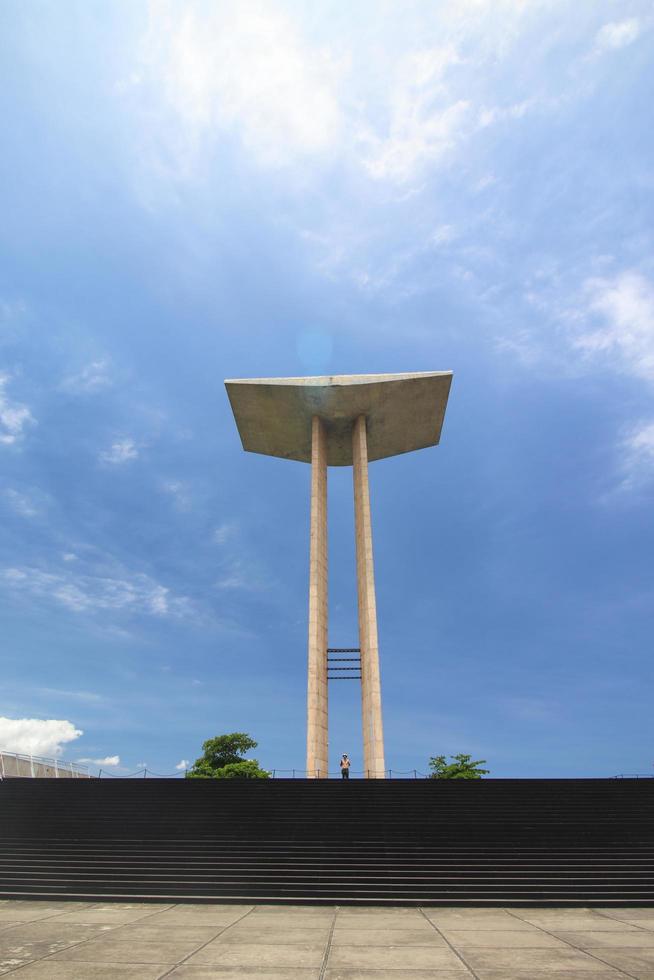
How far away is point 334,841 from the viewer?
12.1 meters

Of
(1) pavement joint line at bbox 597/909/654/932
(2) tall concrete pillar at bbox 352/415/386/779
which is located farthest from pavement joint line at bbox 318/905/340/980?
(2) tall concrete pillar at bbox 352/415/386/779

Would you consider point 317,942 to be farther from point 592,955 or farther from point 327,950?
point 592,955

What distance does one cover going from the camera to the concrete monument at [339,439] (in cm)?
2517

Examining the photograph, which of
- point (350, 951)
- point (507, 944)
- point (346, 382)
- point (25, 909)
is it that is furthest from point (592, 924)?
point (346, 382)

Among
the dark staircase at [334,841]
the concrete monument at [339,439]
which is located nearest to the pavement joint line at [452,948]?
the dark staircase at [334,841]

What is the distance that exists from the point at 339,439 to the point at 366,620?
1114 centimetres

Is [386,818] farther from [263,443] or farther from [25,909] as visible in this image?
[263,443]

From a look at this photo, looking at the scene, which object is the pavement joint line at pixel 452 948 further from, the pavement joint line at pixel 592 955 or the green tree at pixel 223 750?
the green tree at pixel 223 750

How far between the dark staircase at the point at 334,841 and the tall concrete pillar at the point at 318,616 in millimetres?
8076

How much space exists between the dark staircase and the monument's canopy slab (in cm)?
1877

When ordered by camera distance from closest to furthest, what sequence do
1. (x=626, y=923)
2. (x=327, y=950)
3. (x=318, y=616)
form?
(x=327, y=950)
(x=626, y=923)
(x=318, y=616)

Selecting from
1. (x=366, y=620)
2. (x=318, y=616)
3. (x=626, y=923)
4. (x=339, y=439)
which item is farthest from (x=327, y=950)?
(x=339, y=439)

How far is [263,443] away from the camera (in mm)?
34281

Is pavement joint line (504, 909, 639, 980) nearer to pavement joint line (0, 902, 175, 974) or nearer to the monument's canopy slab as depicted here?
pavement joint line (0, 902, 175, 974)
